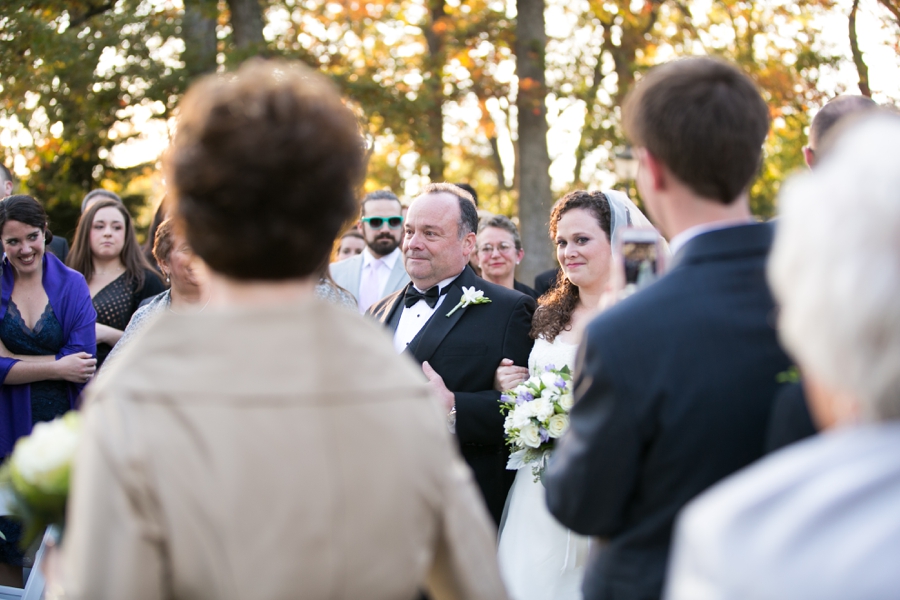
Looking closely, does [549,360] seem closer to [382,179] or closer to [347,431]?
[347,431]

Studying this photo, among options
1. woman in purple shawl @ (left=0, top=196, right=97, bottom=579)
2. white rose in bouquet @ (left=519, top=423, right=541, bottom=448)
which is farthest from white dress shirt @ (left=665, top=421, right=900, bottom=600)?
woman in purple shawl @ (left=0, top=196, right=97, bottom=579)

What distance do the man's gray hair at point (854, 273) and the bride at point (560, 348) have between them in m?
3.03

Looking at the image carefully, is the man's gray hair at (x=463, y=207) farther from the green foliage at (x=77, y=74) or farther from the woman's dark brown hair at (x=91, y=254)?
the green foliage at (x=77, y=74)

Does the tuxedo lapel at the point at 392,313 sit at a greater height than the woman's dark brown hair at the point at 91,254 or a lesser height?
lesser

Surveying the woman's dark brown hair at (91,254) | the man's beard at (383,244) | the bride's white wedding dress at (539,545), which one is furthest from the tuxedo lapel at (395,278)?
the bride's white wedding dress at (539,545)

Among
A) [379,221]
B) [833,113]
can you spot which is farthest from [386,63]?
[833,113]

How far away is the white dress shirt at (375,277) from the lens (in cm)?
807

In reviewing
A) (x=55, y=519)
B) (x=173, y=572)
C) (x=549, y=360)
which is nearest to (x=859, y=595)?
(x=173, y=572)

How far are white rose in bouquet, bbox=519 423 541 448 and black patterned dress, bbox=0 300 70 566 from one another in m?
3.48

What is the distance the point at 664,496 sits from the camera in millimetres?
2193

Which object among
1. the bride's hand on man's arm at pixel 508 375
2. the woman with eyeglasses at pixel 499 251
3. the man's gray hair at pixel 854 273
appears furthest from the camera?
the woman with eyeglasses at pixel 499 251

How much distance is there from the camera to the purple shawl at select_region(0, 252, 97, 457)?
5605 mm

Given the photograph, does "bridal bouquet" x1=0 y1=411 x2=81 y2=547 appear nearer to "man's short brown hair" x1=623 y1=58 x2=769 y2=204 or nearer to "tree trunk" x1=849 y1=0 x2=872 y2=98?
"man's short brown hair" x1=623 y1=58 x2=769 y2=204

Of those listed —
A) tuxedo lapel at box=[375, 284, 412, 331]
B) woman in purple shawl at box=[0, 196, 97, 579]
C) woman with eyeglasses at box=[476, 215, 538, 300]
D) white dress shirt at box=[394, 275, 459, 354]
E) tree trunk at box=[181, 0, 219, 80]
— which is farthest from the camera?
tree trunk at box=[181, 0, 219, 80]
